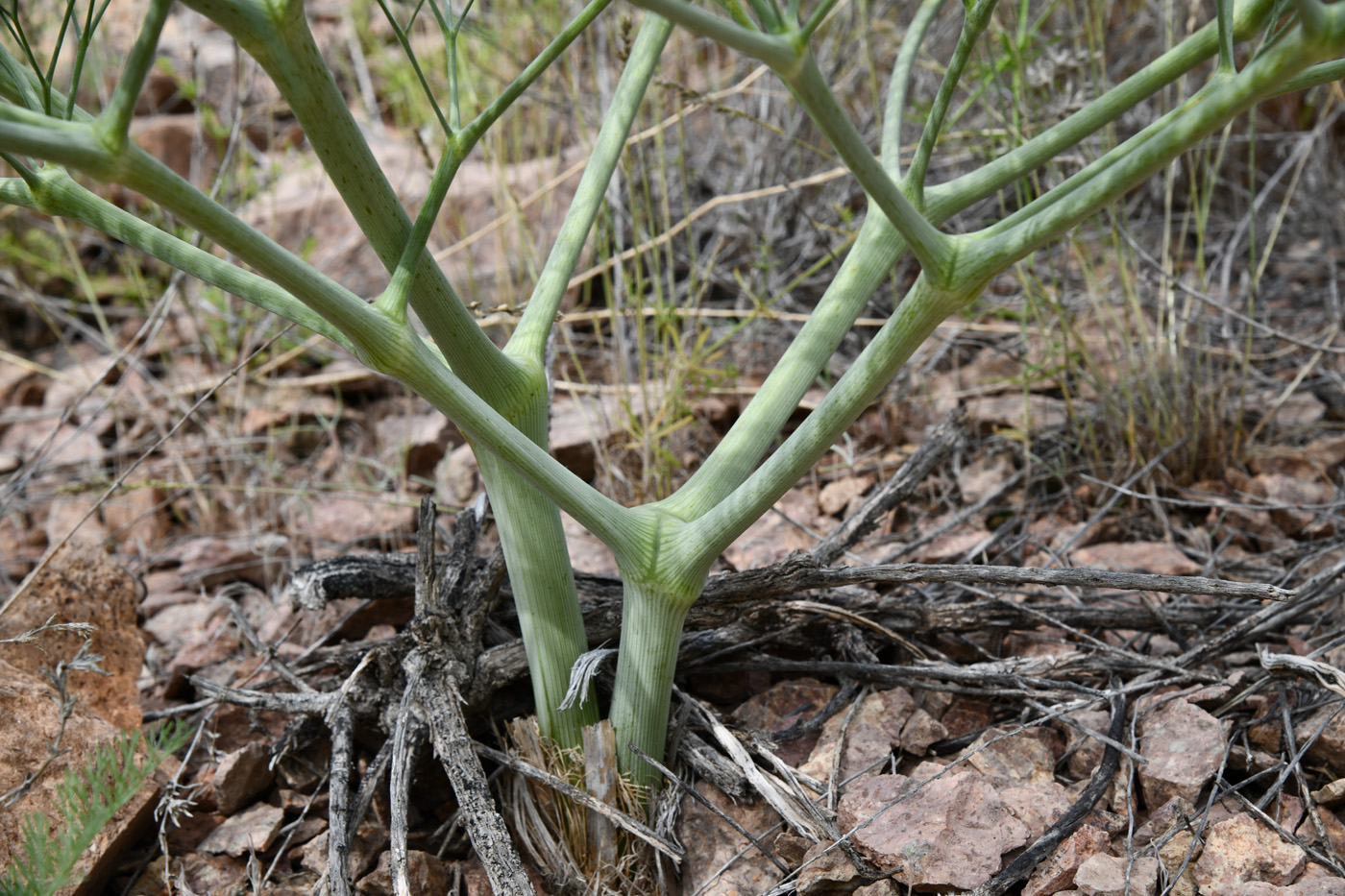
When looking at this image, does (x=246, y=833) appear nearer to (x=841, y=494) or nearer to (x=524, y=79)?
(x=524, y=79)

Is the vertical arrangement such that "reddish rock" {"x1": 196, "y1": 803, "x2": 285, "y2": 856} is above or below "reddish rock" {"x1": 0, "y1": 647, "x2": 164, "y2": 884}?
below

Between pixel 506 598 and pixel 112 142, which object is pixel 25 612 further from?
pixel 112 142

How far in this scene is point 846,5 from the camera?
8.79 feet

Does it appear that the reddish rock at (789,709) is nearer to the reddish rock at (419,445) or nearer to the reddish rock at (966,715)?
the reddish rock at (966,715)

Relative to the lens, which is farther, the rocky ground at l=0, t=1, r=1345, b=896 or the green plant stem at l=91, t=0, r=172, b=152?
the rocky ground at l=0, t=1, r=1345, b=896

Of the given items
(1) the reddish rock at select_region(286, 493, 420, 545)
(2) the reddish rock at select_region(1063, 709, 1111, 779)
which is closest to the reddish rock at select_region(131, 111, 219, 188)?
(1) the reddish rock at select_region(286, 493, 420, 545)

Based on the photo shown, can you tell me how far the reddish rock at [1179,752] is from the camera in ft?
4.02

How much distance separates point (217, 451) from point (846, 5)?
2.13 meters

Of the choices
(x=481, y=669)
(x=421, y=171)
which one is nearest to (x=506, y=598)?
(x=481, y=669)

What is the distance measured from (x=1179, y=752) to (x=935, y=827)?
376 millimetres

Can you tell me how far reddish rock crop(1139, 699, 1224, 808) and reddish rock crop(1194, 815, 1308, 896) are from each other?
7cm

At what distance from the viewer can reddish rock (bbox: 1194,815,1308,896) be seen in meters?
1.09

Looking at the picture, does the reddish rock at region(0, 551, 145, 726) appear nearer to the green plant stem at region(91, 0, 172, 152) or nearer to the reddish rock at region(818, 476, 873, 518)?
the green plant stem at region(91, 0, 172, 152)

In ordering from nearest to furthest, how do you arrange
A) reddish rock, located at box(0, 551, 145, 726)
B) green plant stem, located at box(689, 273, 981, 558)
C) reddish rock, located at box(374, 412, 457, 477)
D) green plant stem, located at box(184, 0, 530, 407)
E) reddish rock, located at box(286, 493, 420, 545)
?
green plant stem, located at box(184, 0, 530, 407)
green plant stem, located at box(689, 273, 981, 558)
reddish rock, located at box(0, 551, 145, 726)
reddish rock, located at box(286, 493, 420, 545)
reddish rock, located at box(374, 412, 457, 477)
